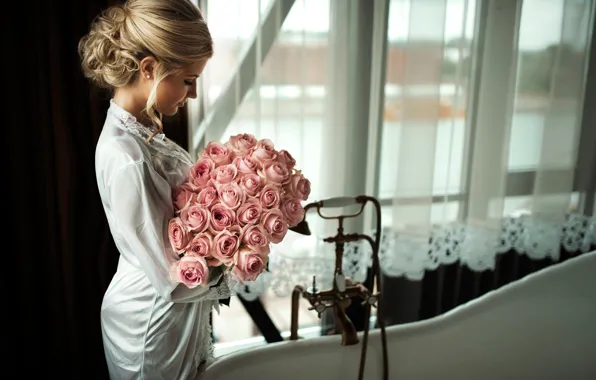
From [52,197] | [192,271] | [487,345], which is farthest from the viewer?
[487,345]

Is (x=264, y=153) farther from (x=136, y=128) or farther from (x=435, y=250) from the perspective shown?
(x=435, y=250)

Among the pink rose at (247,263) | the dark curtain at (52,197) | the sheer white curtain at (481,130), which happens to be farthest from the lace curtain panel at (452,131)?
the pink rose at (247,263)

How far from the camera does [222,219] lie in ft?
2.81

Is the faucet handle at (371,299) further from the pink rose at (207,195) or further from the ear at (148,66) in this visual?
the ear at (148,66)

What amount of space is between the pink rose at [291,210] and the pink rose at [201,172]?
0.41 ft

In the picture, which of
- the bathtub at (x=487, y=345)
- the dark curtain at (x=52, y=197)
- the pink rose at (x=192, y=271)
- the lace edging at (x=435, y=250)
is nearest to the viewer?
the pink rose at (x=192, y=271)

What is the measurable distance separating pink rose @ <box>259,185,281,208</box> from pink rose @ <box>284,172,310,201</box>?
48mm

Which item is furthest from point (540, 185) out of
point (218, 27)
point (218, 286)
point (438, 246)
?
point (218, 286)

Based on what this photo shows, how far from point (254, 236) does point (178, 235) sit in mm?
116

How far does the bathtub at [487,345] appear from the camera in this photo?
4.29 ft

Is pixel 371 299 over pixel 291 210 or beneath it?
beneath

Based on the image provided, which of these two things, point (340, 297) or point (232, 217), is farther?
point (340, 297)

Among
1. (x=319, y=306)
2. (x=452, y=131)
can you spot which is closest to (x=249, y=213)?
(x=319, y=306)

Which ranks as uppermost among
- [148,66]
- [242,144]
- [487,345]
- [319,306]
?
[148,66]
